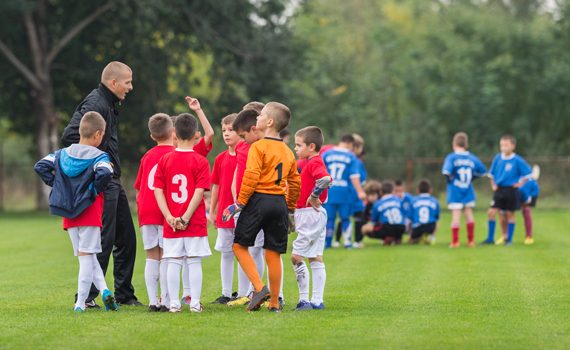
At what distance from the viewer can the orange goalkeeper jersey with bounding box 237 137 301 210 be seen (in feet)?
30.8

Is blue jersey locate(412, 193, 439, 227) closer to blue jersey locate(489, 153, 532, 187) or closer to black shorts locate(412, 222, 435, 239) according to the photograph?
black shorts locate(412, 222, 435, 239)

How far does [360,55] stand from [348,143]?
176 feet

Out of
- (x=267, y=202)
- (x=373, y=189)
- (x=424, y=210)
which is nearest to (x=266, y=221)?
(x=267, y=202)

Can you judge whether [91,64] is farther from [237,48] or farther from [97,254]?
[97,254]

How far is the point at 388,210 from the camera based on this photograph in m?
19.0

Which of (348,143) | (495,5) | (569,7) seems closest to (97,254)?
(348,143)

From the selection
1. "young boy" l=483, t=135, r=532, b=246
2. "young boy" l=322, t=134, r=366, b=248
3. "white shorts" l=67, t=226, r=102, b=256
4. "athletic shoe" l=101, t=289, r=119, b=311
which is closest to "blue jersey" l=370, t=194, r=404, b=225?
"young boy" l=322, t=134, r=366, b=248

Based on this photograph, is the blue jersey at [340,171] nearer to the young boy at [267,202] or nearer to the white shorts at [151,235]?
the white shorts at [151,235]

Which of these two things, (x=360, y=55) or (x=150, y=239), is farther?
(x=360, y=55)

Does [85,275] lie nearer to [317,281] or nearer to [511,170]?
[317,281]

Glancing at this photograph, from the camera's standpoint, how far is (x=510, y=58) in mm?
42469

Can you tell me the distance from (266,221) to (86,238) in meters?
1.56

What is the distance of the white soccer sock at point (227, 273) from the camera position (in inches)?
417

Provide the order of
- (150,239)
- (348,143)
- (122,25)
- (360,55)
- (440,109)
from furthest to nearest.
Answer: (360,55) → (440,109) → (122,25) → (348,143) → (150,239)
